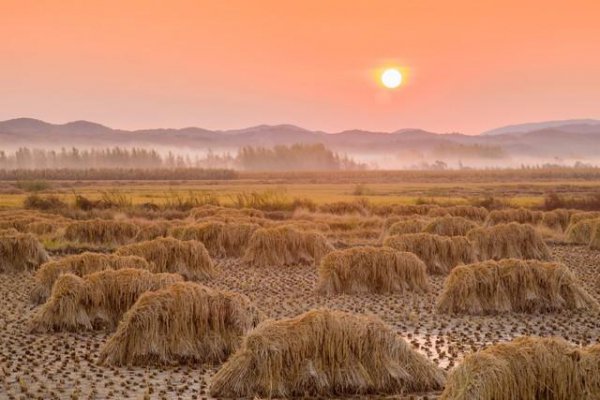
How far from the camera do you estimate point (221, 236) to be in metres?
28.8

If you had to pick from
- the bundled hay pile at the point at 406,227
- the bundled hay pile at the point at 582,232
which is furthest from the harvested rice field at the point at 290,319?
the bundled hay pile at the point at 406,227

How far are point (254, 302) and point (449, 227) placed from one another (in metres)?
12.9

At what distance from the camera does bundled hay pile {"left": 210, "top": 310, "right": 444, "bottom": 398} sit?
10820mm

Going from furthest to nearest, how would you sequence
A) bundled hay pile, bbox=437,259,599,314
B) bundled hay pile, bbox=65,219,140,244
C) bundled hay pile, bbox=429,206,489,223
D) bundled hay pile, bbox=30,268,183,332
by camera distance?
bundled hay pile, bbox=429,206,489,223 → bundled hay pile, bbox=65,219,140,244 → bundled hay pile, bbox=437,259,599,314 → bundled hay pile, bbox=30,268,183,332

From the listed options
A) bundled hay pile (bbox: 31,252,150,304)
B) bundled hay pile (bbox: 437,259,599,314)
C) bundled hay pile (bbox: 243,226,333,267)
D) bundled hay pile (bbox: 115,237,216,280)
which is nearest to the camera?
bundled hay pile (bbox: 437,259,599,314)

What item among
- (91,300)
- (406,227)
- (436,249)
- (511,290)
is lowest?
(406,227)

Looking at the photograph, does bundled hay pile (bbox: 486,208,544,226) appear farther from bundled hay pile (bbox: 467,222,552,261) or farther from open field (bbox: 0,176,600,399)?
bundled hay pile (bbox: 467,222,552,261)

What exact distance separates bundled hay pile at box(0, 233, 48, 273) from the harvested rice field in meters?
0.04

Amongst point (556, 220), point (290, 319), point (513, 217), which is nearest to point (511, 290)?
point (290, 319)

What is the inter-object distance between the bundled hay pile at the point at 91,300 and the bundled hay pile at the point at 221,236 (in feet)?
39.8

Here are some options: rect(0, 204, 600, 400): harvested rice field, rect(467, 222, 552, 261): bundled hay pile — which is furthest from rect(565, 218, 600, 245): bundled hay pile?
rect(467, 222, 552, 261): bundled hay pile

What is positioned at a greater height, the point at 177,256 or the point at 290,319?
the point at 290,319

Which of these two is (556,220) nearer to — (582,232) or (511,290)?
(582,232)

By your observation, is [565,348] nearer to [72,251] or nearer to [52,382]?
[52,382]
